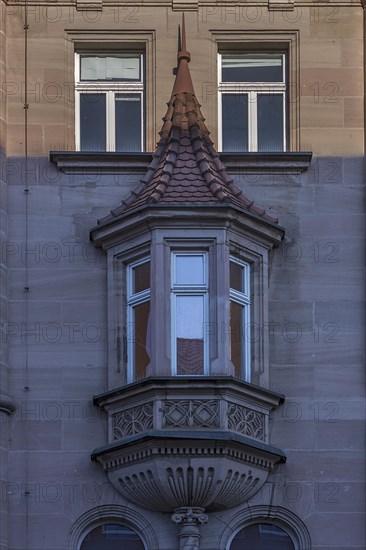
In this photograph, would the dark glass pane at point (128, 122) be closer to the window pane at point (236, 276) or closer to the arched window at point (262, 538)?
the window pane at point (236, 276)

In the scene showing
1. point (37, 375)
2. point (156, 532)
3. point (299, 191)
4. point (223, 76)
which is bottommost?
point (156, 532)

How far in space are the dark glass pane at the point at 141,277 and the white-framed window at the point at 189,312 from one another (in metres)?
0.45

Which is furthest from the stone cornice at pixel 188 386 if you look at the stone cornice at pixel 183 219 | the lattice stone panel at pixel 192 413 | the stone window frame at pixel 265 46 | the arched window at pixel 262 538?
the stone window frame at pixel 265 46

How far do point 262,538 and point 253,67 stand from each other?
7.65 m

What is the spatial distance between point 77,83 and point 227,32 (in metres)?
2.52

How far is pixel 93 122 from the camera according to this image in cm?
3197

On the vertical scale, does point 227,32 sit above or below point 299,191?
above

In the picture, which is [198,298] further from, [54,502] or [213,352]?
[54,502]

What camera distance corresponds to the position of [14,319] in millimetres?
30516

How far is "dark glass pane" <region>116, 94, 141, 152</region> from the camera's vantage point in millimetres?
31844

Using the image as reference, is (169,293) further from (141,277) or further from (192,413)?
(192,413)

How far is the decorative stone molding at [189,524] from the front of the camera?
2909 centimetres

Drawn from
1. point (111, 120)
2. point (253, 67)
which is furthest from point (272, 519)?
point (253, 67)

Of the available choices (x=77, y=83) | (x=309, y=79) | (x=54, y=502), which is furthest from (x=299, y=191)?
(x=54, y=502)
